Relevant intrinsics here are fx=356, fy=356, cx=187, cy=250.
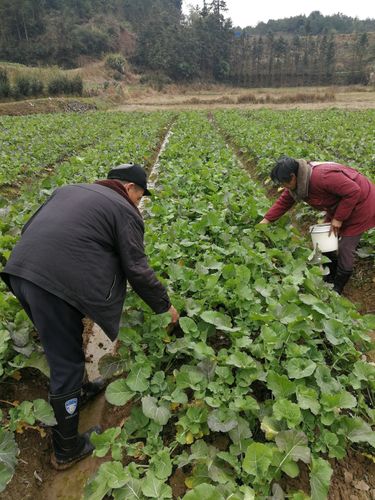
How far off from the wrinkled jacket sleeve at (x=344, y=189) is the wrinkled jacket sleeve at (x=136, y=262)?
2495 mm

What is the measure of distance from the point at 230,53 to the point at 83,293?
3163 inches

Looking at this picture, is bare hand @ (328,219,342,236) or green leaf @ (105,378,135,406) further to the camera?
bare hand @ (328,219,342,236)

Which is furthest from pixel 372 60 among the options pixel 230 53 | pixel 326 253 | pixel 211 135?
pixel 326 253

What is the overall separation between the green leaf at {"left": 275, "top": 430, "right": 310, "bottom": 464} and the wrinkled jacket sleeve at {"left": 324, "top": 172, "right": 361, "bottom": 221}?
8.64 ft

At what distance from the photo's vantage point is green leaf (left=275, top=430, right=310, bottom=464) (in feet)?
6.99

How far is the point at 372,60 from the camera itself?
65938 millimetres

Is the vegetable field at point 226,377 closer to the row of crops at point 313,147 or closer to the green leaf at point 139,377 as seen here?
the green leaf at point 139,377

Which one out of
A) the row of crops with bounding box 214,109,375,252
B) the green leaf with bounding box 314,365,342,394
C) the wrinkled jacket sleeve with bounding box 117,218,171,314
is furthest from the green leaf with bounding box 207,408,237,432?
the row of crops with bounding box 214,109,375,252

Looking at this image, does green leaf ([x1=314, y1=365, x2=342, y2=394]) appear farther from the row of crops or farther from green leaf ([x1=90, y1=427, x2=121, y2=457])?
the row of crops

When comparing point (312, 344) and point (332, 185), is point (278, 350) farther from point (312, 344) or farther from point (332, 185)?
point (332, 185)

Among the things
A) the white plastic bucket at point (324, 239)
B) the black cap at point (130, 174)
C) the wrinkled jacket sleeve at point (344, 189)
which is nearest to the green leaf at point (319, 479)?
the black cap at point (130, 174)

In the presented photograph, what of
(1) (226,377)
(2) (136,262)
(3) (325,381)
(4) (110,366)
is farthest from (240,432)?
(2) (136,262)

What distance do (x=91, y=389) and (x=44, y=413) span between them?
0.77 metres

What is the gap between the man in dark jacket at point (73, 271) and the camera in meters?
2.16
